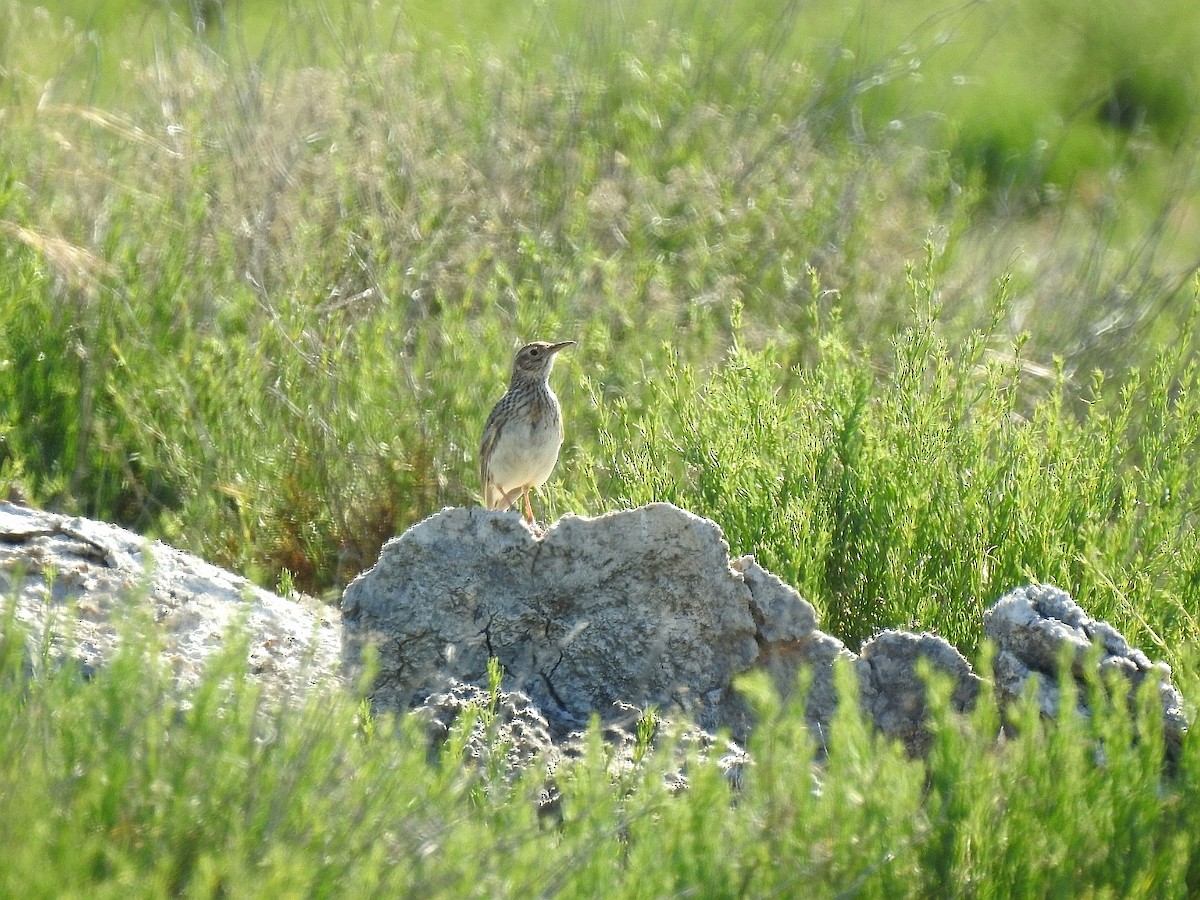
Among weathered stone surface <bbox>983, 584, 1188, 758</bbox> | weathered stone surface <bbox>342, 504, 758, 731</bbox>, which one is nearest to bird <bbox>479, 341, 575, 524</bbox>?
weathered stone surface <bbox>342, 504, 758, 731</bbox>

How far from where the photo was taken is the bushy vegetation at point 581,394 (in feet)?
9.84

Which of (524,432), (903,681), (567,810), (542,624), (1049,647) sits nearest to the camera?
(567,810)

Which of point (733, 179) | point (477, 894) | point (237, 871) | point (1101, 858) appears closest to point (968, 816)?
point (1101, 858)

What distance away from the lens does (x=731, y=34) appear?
10.3m

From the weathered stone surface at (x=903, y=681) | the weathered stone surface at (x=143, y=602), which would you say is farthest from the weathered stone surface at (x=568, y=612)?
the weathered stone surface at (x=903, y=681)

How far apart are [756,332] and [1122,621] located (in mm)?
3425

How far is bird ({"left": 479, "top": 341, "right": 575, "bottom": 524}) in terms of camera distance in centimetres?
567

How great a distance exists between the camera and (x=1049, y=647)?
12.3 feet

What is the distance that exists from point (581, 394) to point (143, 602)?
294cm

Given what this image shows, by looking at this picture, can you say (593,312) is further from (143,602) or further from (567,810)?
(567,810)

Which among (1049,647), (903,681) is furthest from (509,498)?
(1049,647)

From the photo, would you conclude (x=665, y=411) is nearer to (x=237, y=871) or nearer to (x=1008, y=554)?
(x=1008, y=554)

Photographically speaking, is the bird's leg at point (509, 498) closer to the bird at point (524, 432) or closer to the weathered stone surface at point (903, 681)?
the bird at point (524, 432)

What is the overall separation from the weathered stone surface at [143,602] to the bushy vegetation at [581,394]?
30 cm
